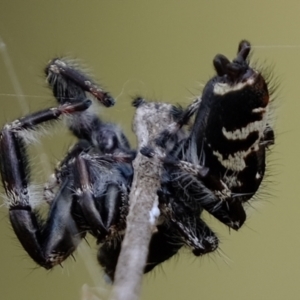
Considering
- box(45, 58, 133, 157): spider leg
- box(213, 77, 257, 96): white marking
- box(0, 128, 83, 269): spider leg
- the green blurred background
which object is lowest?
the green blurred background

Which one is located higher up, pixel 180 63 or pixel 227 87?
pixel 227 87

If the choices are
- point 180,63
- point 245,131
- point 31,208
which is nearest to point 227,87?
point 245,131

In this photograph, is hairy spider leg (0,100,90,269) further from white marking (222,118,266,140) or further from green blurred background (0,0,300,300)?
green blurred background (0,0,300,300)

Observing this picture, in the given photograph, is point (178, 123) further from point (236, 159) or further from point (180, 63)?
point (180, 63)

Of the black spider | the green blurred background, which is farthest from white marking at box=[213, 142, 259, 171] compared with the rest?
the green blurred background

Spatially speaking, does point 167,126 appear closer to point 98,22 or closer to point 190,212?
point 190,212

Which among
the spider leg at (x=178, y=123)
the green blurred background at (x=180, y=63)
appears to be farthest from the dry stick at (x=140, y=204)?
the green blurred background at (x=180, y=63)

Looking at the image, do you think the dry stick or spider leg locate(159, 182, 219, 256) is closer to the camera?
the dry stick

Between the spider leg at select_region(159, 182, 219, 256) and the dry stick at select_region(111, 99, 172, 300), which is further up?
the dry stick at select_region(111, 99, 172, 300)
